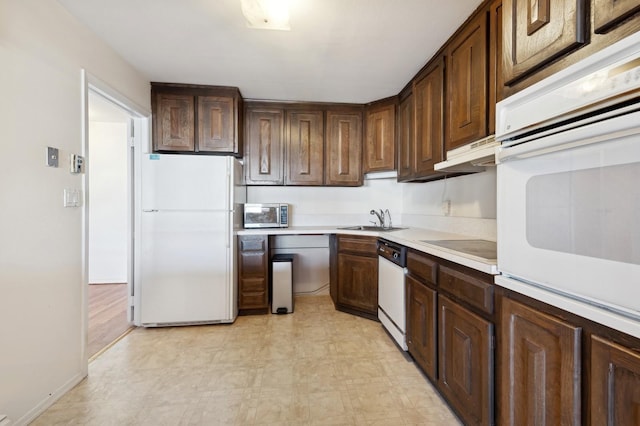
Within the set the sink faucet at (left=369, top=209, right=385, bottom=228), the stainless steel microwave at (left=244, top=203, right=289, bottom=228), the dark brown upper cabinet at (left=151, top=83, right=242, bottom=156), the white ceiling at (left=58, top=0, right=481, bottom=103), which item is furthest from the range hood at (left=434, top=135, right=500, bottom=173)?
the dark brown upper cabinet at (left=151, top=83, right=242, bottom=156)

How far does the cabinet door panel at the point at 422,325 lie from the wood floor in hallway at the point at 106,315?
7.77 feet

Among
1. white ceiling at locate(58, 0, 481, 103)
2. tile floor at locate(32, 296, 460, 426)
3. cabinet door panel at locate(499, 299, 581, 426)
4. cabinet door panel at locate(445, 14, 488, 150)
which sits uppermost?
white ceiling at locate(58, 0, 481, 103)

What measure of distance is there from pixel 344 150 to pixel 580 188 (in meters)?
2.48

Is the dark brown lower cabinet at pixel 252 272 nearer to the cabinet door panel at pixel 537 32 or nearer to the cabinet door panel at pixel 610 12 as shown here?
the cabinet door panel at pixel 537 32

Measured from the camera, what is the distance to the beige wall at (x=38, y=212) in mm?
1294

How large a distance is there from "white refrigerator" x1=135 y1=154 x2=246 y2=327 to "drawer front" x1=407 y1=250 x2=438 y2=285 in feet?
5.33

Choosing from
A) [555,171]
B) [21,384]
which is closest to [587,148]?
[555,171]

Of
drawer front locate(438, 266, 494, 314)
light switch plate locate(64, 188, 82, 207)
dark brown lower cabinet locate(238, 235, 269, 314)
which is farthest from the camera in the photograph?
dark brown lower cabinet locate(238, 235, 269, 314)

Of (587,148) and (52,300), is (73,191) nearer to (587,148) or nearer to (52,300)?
(52,300)

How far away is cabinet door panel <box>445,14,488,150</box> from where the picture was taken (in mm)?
1501

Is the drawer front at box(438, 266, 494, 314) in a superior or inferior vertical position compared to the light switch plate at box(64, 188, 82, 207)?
inferior

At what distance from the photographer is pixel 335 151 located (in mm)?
3086

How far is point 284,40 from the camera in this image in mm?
1877

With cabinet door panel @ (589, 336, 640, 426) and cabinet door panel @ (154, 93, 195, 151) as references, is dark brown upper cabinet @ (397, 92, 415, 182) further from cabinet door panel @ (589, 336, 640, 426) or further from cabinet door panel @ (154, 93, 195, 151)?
cabinet door panel @ (154, 93, 195, 151)
